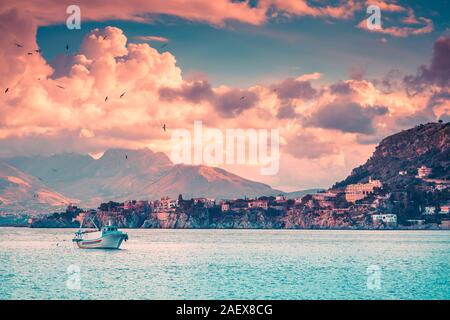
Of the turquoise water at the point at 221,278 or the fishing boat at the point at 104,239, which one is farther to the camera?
the fishing boat at the point at 104,239

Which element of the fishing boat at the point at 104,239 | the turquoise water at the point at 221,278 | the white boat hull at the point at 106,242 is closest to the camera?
the turquoise water at the point at 221,278

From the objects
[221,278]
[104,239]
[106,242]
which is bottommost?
[221,278]

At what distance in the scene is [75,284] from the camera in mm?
62781

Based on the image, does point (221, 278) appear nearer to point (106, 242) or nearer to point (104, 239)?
point (104, 239)

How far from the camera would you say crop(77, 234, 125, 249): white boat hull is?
11650 centimetres

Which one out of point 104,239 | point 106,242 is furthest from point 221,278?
point 106,242

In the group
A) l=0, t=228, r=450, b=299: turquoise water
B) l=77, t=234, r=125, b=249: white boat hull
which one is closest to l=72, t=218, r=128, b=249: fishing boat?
l=77, t=234, r=125, b=249: white boat hull

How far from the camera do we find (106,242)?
11750 cm

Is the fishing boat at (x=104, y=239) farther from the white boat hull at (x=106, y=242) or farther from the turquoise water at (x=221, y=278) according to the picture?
the turquoise water at (x=221, y=278)

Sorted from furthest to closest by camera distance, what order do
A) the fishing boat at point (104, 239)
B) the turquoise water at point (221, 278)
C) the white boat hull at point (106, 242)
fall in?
the fishing boat at point (104, 239) → the white boat hull at point (106, 242) → the turquoise water at point (221, 278)

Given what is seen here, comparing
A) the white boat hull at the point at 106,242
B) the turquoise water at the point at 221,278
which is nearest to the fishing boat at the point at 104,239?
the white boat hull at the point at 106,242

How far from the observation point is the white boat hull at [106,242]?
4587 inches
